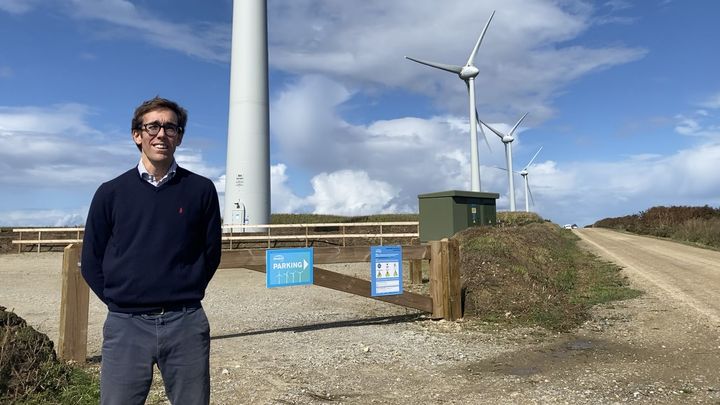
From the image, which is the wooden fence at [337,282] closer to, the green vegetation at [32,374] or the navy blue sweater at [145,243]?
the green vegetation at [32,374]

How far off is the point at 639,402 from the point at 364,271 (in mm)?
12555

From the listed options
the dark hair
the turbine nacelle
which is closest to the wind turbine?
the turbine nacelle

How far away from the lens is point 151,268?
102 inches

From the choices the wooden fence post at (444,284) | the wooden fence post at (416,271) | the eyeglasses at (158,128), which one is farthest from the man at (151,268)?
the wooden fence post at (416,271)

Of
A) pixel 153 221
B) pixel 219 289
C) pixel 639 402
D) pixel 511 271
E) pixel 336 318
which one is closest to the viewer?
pixel 153 221

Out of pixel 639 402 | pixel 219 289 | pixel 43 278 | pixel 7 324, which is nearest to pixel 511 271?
pixel 639 402

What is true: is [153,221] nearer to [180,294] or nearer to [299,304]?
[180,294]

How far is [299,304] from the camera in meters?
10.8

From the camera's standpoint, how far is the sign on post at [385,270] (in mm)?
8102

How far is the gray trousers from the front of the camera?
2.60m

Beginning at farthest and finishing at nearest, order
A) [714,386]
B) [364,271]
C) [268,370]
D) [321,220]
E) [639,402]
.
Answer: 1. [321,220]
2. [364,271]
3. [268,370]
4. [714,386]
5. [639,402]

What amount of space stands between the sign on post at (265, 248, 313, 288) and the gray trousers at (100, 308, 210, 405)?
4.69m

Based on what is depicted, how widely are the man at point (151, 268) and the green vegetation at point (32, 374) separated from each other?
2229 mm

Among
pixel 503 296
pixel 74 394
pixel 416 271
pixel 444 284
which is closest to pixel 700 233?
pixel 416 271
